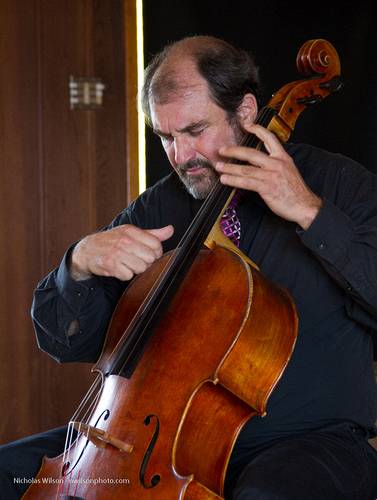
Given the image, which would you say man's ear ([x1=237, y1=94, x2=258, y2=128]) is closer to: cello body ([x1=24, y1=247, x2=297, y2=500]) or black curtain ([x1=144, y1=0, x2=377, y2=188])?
cello body ([x1=24, y1=247, x2=297, y2=500])

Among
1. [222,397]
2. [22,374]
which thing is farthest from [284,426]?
[22,374]

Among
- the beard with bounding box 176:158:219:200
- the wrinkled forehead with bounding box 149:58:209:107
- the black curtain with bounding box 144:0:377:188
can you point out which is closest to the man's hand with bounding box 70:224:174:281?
the beard with bounding box 176:158:219:200

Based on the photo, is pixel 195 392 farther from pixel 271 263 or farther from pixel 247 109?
pixel 247 109

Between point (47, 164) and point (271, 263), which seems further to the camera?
point (47, 164)

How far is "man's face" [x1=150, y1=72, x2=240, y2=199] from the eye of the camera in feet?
5.72

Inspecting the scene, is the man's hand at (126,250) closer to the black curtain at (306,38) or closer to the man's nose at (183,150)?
the man's nose at (183,150)

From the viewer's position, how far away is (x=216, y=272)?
1.45 meters

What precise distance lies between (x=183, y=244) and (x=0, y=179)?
1446 millimetres

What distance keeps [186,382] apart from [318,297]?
1.34 ft

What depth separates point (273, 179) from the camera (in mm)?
1375

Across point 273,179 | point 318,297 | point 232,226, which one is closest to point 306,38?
point 232,226

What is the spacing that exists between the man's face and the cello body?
340mm

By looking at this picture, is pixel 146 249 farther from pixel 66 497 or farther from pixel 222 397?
pixel 66 497

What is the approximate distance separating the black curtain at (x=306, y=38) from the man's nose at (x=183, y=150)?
1277 millimetres
